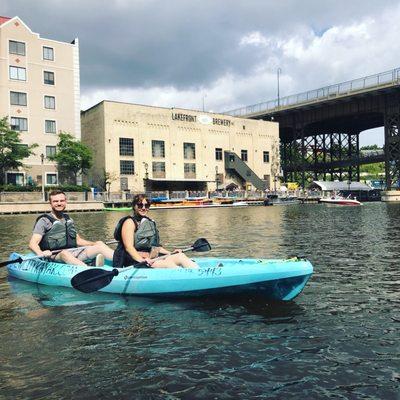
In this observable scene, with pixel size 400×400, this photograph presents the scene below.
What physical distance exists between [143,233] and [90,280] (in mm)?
1334

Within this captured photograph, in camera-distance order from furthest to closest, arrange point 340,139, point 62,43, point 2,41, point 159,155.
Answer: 1. point 340,139
2. point 159,155
3. point 62,43
4. point 2,41

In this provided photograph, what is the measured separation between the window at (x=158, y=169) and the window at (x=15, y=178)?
2036 centimetres

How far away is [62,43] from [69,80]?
4.73 meters

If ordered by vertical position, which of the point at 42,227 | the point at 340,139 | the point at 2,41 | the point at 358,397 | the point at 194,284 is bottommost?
the point at 358,397

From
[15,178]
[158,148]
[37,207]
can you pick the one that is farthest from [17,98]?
[158,148]

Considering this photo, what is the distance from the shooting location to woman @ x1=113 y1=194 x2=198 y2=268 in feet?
27.5

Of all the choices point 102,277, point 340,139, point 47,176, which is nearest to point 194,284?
point 102,277

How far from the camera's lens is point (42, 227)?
A: 952 cm

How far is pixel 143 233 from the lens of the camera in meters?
8.66

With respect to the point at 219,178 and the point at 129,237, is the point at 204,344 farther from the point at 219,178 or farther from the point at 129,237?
the point at 219,178

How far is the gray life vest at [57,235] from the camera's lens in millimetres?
9625

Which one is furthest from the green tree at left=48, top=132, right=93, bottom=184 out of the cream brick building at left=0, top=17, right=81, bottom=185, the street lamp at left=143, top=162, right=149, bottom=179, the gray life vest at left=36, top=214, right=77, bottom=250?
the gray life vest at left=36, top=214, right=77, bottom=250

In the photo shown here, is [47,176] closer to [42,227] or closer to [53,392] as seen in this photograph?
[42,227]

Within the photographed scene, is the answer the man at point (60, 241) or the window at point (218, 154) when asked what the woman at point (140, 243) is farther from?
the window at point (218, 154)
